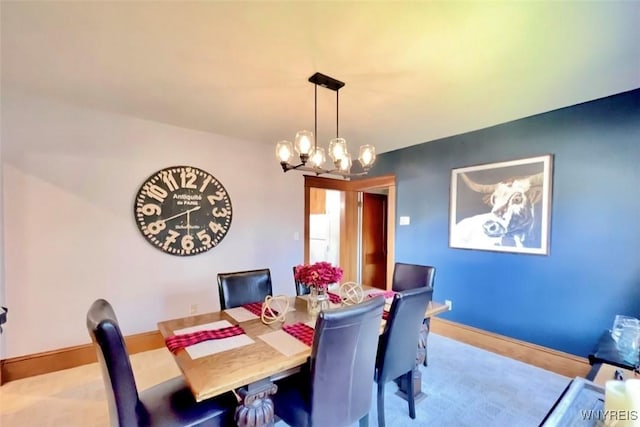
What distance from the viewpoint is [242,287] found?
2.34 m

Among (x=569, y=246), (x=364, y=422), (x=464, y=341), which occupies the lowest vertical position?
(x=464, y=341)

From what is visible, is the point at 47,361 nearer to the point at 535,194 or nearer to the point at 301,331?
the point at 301,331

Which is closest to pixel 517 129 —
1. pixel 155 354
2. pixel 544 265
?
pixel 544 265

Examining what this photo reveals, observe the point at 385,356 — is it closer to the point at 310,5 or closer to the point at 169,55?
the point at 310,5

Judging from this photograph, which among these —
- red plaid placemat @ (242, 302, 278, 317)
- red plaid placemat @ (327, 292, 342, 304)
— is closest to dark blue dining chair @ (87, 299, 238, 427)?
red plaid placemat @ (242, 302, 278, 317)

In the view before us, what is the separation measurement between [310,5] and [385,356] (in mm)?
2006

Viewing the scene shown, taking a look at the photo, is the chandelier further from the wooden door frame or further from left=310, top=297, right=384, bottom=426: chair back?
the wooden door frame

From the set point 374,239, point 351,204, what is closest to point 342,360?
point 351,204

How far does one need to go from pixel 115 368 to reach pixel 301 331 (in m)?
0.91

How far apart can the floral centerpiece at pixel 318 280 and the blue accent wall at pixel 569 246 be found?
2044 millimetres

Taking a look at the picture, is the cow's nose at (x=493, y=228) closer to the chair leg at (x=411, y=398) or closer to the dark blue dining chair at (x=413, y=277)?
the dark blue dining chair at (x=413, y=277)

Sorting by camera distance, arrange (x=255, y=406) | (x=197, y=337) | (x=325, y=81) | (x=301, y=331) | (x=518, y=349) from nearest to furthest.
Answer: (x=255, y=406)
(x=197, y=337)
(x=301, y=331)
(x=325, y=81)
(x=518, y=349)

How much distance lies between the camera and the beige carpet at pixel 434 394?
1939mm

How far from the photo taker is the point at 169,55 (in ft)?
6.01
